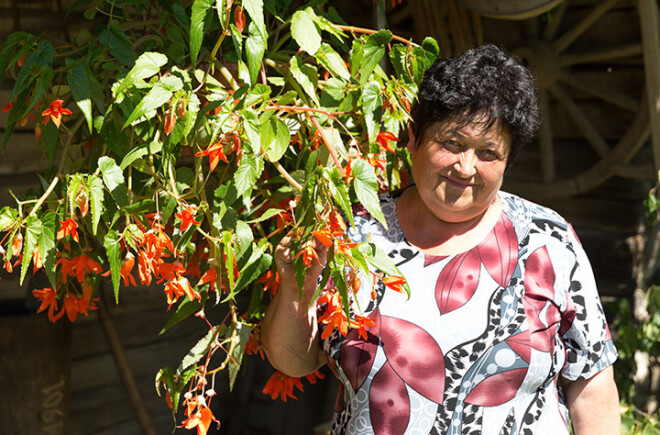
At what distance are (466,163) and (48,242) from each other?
26.4 inches

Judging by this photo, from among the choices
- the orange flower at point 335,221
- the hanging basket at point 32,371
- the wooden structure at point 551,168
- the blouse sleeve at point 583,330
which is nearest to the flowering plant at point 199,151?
the orange flower at point 335,221

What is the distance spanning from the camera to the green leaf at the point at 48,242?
108 centimetres

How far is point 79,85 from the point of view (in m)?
1.12

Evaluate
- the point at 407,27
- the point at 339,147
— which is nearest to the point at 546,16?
the point at 407,27

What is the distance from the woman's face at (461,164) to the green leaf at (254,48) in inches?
15.2

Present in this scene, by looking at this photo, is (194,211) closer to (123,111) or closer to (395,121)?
(123,111)

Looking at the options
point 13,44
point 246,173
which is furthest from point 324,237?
point 13,44

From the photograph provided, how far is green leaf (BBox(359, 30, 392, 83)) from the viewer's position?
1.24 meters

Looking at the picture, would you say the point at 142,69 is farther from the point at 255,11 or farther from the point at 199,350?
the point at 199,350

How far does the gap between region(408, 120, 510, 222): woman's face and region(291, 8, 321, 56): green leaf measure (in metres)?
0.28

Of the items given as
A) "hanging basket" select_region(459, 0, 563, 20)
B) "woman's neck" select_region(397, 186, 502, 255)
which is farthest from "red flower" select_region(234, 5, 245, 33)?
"hanging basket" select_region(459, 0, 563, 20)

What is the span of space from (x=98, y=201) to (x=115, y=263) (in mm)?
86

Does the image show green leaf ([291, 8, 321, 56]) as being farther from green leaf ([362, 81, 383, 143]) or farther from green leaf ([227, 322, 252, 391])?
green leaf ([227, 322, 252, 391])

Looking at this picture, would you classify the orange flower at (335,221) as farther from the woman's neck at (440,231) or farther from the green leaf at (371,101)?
the woman's neck at (440,231)
